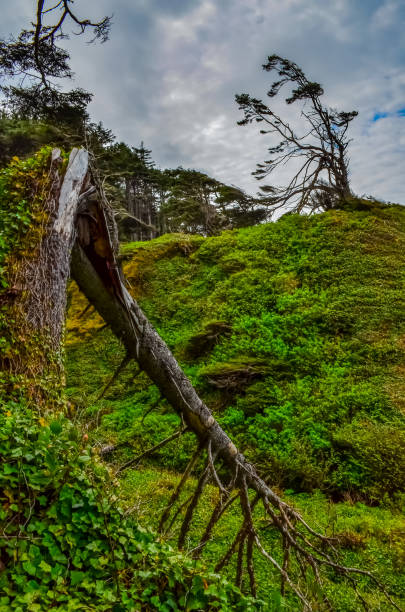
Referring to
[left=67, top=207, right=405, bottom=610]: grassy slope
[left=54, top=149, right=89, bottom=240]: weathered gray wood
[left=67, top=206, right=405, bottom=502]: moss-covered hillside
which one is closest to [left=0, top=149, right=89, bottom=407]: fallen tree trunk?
[left=54, top=149, right=89, bottom=240]: weathered gray wood

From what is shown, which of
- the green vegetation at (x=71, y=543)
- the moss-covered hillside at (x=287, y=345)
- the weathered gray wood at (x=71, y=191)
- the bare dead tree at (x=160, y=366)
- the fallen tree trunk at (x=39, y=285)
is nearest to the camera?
the green vegetation at (x=71, y=543)

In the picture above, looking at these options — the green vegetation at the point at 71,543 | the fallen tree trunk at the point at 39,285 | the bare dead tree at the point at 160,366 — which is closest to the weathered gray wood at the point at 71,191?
the fallen tree trunk at the point at 39,285

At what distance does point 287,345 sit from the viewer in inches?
346

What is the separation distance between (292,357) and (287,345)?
440 millimetres

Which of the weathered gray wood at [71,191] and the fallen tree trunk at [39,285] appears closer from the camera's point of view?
the fallen tree trunk at [39,285]

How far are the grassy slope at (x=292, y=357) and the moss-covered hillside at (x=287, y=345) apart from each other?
0.10 feet

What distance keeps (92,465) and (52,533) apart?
15.3 inches

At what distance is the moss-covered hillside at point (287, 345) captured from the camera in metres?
6.21

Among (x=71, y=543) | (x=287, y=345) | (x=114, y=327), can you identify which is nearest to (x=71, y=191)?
(x=114, y=327)

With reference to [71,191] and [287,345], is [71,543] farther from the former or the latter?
[287,345]

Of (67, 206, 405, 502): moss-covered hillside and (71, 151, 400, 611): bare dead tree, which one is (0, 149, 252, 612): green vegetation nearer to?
(71, 151, 400, 611): bare dead tree

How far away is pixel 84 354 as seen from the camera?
39.2 feet

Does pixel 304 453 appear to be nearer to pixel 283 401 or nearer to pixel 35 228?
pixel 283 401

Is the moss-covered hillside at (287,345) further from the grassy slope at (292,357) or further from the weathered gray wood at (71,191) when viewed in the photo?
the weathered gray wood at (71,191)
